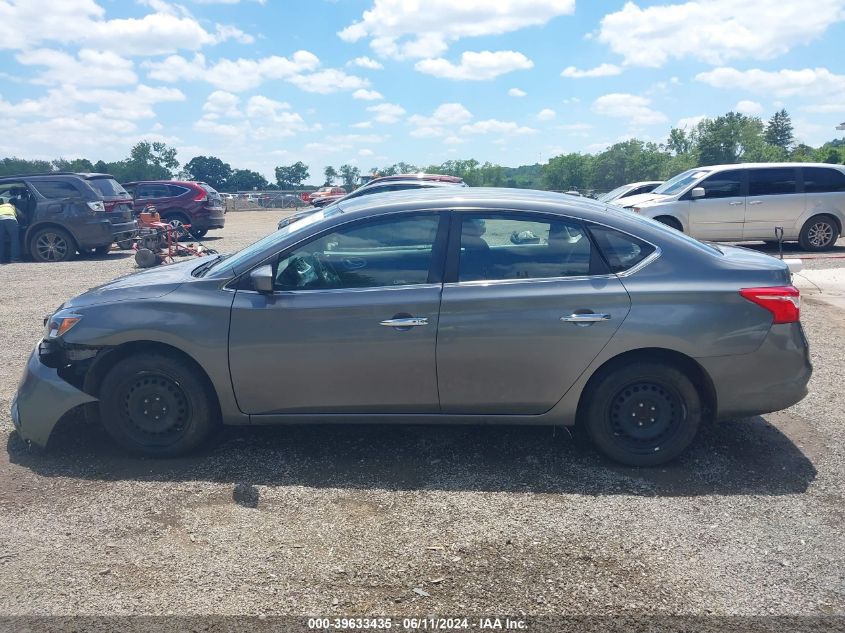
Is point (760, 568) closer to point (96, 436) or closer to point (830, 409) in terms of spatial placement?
point (830, 409)

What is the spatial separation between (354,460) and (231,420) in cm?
81

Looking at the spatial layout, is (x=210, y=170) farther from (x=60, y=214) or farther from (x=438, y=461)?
(x=438, y=461)

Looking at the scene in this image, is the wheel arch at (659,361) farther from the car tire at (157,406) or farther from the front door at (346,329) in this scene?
the car tire at (157,406)

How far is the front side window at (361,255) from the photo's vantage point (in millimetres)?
4223

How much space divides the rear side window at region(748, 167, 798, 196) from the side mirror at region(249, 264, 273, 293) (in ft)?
Result: 40.3

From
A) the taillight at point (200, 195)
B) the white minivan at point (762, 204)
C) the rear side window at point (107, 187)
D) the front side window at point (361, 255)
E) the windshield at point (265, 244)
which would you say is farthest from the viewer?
the taillight at point (200, 195)

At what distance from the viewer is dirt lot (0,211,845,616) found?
3.01 metres

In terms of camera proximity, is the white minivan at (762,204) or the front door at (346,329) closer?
the front door at (346,329)

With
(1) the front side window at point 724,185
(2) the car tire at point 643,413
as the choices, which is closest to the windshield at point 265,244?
(2) the car tire at point 643,413

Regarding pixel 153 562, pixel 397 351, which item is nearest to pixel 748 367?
pixel 397 351

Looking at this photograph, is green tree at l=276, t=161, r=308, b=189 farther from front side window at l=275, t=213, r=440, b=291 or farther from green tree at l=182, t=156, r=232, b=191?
front side window at l=275, t=213, r=440, b=291

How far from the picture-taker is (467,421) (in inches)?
166

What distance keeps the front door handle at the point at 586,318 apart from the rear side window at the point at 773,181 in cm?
1136

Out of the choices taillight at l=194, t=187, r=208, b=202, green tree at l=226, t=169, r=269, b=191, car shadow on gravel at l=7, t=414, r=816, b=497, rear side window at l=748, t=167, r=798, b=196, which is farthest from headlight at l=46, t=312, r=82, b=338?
green tree at l=226, t=169, r=269, b=191
